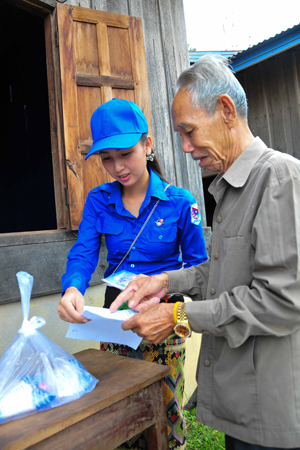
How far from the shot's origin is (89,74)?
110 inches

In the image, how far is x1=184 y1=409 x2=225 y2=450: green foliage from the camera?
2.58m

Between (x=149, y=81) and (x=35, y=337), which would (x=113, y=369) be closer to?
(x=35, y=337)

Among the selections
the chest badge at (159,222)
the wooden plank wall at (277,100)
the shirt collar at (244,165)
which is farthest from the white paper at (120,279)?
the wooden plank wall at (277,100)

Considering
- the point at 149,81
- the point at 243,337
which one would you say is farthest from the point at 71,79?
the point at 243,337

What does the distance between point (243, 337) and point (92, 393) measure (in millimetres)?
544

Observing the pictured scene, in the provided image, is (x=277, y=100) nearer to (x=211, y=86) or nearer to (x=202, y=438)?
(x=202, y=438)

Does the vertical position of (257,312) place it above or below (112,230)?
below

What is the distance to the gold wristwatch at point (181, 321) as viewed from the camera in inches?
45.1

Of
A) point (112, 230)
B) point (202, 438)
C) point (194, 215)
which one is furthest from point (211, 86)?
point (202, 438)

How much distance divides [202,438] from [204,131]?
2401 mm

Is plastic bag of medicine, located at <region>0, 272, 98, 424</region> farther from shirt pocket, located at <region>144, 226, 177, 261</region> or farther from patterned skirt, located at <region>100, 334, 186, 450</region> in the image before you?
shirt pocket, located at <region>144, 226, 177, 261</region>

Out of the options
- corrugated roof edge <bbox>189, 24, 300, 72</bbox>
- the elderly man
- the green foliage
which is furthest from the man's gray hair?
corrugated roof edge <bbox>189, 24, 300, 72</bbox>

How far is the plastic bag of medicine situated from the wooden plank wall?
5.88 m

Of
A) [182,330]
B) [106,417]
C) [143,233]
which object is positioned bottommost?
[106,417]
